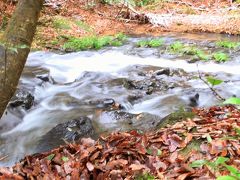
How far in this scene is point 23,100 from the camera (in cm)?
677

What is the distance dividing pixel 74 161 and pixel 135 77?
200 inches

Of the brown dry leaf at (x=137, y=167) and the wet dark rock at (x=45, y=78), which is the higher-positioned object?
the brown dry leaf at (x=137, y=167)

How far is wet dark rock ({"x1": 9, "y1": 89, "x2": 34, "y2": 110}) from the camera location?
6.57 meters

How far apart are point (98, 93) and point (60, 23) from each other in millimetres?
6934

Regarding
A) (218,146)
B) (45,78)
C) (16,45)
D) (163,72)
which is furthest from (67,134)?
(163,72)

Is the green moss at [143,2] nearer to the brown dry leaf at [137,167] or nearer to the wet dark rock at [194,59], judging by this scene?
the wet dark rock at [194,59]

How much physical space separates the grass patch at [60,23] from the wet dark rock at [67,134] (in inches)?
344

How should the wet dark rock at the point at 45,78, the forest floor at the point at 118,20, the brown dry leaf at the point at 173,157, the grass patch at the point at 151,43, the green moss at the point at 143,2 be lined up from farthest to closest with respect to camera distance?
the green moss at the point at 143,2
the forest floor at the point at 118,20
the grass patch at the point at 151,43
the wet dark rock at the point at 45,78
the brown dry leaf at the point at 173,157

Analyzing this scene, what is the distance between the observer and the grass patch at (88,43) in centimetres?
1178

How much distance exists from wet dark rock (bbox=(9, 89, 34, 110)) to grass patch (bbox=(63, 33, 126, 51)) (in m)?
4.73

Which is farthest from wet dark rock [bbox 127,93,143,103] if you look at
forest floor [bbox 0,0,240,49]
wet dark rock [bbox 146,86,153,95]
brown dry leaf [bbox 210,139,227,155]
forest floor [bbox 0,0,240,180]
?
forest floor [bbox 0,0,240,49]

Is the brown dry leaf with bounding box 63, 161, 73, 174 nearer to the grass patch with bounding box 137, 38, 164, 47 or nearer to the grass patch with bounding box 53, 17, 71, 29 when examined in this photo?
the grass patch with bounding box 137, 38, 164, 47

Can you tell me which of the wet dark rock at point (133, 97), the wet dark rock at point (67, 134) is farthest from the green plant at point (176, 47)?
the wet dark rock at point (67, 134)

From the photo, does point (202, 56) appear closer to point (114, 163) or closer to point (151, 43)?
point (151, 43)
